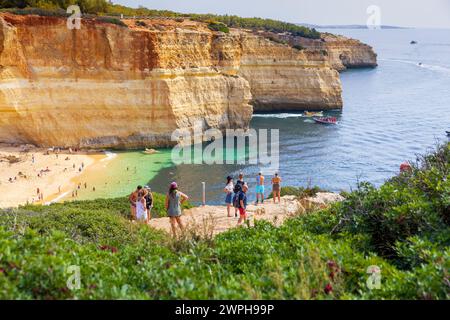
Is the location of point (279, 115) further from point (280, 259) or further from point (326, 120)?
point (280, 259)

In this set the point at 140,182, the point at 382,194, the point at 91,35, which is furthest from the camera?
the point at 91,35

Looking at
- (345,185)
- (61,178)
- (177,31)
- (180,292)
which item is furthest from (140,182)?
(180,292)

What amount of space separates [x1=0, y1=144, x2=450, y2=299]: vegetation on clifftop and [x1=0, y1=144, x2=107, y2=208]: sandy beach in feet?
54.1

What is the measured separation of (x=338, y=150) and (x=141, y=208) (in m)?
26.0

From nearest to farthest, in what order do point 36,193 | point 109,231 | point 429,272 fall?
1. point 429,272
2. point 109,231
3. point 36,193

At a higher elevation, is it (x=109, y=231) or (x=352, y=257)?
(x=352, y=257)

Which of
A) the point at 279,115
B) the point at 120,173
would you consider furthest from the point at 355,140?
the point at 120,173

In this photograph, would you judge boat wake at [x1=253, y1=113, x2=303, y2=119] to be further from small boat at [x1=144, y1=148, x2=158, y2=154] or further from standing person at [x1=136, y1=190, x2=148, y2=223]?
standing person at [x1=136, y1=190, x2=148, y2=223]

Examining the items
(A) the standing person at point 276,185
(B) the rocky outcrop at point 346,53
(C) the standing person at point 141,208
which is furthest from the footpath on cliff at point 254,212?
(B) the rocky outcrop at point 346,53

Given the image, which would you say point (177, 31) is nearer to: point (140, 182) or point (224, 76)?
point (224, 76)

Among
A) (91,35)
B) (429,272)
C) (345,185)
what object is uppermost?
(91,35)

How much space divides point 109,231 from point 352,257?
7274 millimetres

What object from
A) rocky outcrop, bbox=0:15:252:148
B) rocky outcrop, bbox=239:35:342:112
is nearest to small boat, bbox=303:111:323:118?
rocky outcrop, bbox=239:35:342:112
